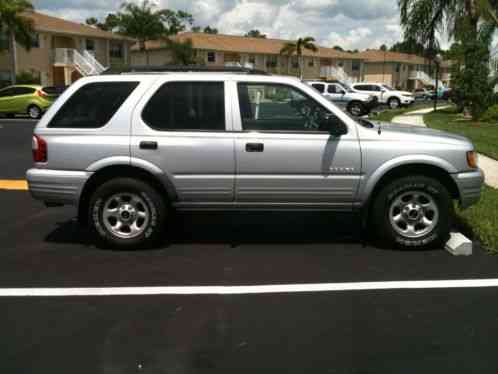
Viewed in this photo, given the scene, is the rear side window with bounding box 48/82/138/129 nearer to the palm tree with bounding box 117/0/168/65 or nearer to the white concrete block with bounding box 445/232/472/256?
the white concrete block with bounding box 445/232/472/256

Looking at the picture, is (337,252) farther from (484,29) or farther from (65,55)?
(65,55)

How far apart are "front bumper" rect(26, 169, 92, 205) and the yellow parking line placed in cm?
371

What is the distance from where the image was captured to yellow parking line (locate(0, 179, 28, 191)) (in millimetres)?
9281

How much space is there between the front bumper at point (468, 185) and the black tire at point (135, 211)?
2987 mm

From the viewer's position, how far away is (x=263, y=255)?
5.78 meters

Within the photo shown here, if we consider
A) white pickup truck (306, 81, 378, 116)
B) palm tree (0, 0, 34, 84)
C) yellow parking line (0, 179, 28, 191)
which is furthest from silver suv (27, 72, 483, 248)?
palm tree (0, 0, 34, 84)

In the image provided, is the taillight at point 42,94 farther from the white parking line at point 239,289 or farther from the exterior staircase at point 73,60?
the white parking line at point 239,289

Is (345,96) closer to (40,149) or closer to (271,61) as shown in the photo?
(40,149)

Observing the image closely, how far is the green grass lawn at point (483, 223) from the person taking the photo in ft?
19.5

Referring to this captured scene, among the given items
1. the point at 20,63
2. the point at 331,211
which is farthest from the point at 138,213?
the point at 20,63

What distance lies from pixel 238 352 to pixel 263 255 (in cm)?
215

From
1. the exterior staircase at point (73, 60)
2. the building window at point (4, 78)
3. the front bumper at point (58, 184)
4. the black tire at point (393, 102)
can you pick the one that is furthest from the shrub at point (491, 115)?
the building window at point (4, 78)

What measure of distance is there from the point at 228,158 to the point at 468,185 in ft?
7.99

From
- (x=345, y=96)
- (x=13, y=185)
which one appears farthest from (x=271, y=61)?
(x=13, y=185)
